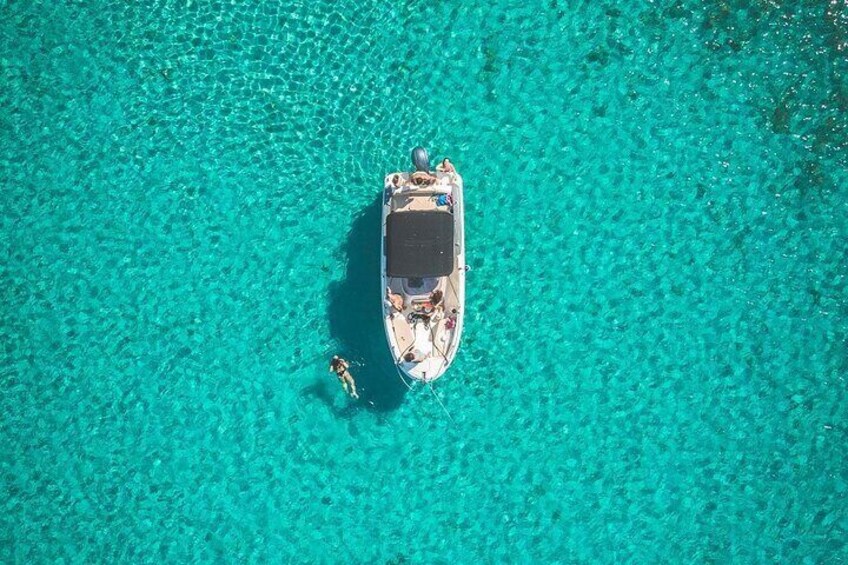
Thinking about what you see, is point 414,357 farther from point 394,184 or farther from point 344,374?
point 394,184

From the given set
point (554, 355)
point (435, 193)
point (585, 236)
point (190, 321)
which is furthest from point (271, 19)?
point (554, 355)

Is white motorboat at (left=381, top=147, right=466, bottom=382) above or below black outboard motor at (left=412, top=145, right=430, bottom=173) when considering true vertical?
below

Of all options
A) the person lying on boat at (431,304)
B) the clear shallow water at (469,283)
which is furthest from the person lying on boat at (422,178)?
the person lying on boat at (431,304)

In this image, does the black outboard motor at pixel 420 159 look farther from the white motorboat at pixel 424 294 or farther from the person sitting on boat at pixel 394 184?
the person sitting on boat at pixel 394 184

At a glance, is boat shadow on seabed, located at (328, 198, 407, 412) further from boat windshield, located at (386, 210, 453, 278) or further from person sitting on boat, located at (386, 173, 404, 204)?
boat windshield, located at (386, 210, 453, 278)

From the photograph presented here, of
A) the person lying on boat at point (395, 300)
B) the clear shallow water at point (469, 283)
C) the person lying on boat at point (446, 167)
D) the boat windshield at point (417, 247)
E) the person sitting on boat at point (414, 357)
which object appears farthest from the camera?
the clear shallow water at point (469, 283)

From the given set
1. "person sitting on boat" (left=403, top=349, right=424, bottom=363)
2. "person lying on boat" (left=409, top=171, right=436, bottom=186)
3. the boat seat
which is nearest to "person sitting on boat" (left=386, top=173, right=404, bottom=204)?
"person lying on boat" (left=409, top=171, right=436, bottom=186)

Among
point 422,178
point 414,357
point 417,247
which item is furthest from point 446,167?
point 414,357
